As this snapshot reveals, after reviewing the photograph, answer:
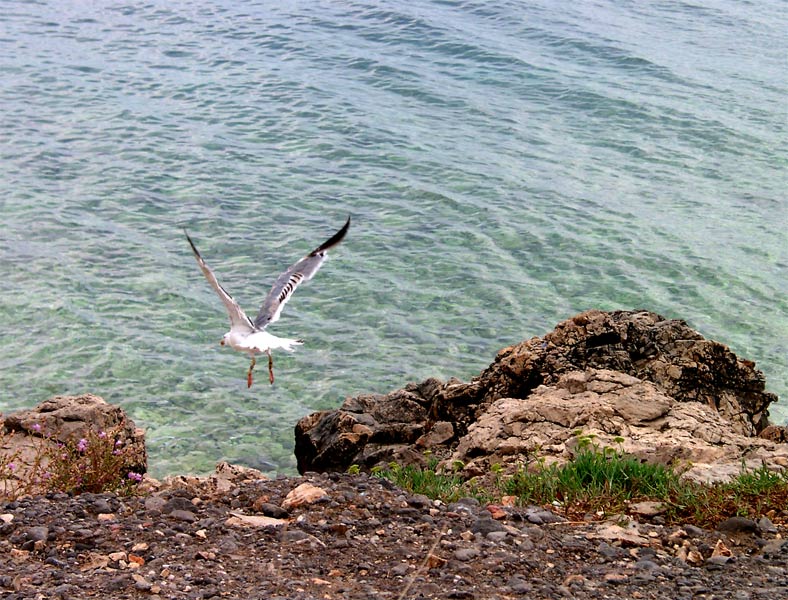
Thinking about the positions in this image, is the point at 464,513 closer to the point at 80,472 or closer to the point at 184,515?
the point at 184,515

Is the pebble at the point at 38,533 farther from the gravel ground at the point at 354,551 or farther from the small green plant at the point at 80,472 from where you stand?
the small green plant at the point at 80,472

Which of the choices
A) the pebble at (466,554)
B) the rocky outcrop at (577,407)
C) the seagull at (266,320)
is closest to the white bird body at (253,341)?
the seagull at (266,320)

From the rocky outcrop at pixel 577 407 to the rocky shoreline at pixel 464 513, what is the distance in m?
0.02

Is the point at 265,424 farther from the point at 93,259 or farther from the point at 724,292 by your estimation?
the point at 724,292

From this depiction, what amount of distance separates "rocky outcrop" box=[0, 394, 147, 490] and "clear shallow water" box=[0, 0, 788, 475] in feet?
4.91

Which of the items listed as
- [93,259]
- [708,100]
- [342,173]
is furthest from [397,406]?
[708,100]

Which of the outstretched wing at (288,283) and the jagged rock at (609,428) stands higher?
the outstretched wing at (288,283)

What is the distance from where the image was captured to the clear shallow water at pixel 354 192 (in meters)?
12.8

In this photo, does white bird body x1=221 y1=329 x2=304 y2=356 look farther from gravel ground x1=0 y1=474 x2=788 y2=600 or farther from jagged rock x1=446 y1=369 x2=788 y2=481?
jagged rock x1=446 y1=369 x2=788 y2=481

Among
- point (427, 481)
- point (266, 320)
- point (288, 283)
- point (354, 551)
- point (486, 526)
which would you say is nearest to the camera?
point (354, 551)

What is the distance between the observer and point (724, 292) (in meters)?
15.4

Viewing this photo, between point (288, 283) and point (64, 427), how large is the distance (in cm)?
294

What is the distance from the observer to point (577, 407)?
855 cm

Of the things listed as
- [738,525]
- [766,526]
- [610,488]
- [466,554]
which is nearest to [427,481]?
[610,488]
